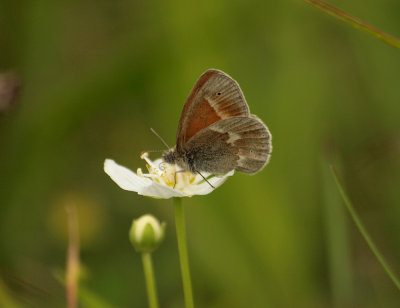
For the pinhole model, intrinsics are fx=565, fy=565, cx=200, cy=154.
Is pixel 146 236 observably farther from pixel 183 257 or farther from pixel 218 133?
pixel 218 133

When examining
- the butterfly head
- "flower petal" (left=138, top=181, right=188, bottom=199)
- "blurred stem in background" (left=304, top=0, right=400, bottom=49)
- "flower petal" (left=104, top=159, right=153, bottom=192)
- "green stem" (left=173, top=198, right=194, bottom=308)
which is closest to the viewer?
"blurred stem in background" (left=304, top=0, right=400, bottom=49)

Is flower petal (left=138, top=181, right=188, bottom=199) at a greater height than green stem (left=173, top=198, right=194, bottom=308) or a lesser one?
greater

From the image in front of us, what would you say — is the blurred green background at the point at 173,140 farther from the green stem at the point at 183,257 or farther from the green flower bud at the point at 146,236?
the green stem at the point at 183,257

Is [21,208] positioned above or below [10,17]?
below

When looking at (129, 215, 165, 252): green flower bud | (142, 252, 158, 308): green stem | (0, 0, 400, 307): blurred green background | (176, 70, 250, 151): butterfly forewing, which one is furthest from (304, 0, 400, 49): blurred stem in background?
(0, 0, 400, 307): blurred green background

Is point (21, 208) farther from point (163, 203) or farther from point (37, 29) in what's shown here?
point (37, 29)

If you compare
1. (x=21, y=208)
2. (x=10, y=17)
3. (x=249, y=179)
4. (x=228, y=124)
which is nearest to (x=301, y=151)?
(x=249, y=179)

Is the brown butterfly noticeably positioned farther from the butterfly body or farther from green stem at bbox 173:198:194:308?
green stem at bbox 173:198:194:308
